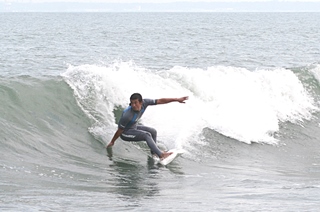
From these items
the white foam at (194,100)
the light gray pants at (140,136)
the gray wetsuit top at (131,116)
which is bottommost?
Result: the white foam at (194,100)

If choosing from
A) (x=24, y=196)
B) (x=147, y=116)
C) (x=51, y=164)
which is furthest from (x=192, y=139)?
(x=24, y=196)

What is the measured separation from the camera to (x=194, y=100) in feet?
49.3

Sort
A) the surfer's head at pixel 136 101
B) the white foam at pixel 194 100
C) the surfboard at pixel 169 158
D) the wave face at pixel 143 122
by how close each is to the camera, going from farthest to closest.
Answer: the white foam at pixel 194 100 → the surfboard at pixel 169 158 → the surfer's head at pixel 136 101 → the wave face at pixel 143 122

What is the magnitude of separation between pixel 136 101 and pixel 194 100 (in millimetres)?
5190

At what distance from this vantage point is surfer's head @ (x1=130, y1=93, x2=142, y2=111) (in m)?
9.96

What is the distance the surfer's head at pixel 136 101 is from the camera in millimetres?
9961

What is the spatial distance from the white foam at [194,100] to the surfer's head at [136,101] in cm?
165

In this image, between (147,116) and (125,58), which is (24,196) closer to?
(147,116)

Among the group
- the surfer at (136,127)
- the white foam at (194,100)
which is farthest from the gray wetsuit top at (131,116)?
the white foam at (194,100)

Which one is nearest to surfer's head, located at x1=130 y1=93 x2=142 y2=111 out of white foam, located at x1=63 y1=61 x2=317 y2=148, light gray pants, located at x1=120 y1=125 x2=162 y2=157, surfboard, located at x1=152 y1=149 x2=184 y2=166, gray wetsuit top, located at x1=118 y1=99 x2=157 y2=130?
gray wetsuit top, located at x1=118 y1=99 x2=157 y2=130

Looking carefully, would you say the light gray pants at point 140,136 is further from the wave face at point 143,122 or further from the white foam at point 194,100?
the white foam at point 194,100

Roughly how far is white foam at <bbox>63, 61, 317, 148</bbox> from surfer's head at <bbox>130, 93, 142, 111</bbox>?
165 cm

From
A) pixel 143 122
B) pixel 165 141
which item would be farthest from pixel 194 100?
pixel 165 141

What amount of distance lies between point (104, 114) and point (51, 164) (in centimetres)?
362
